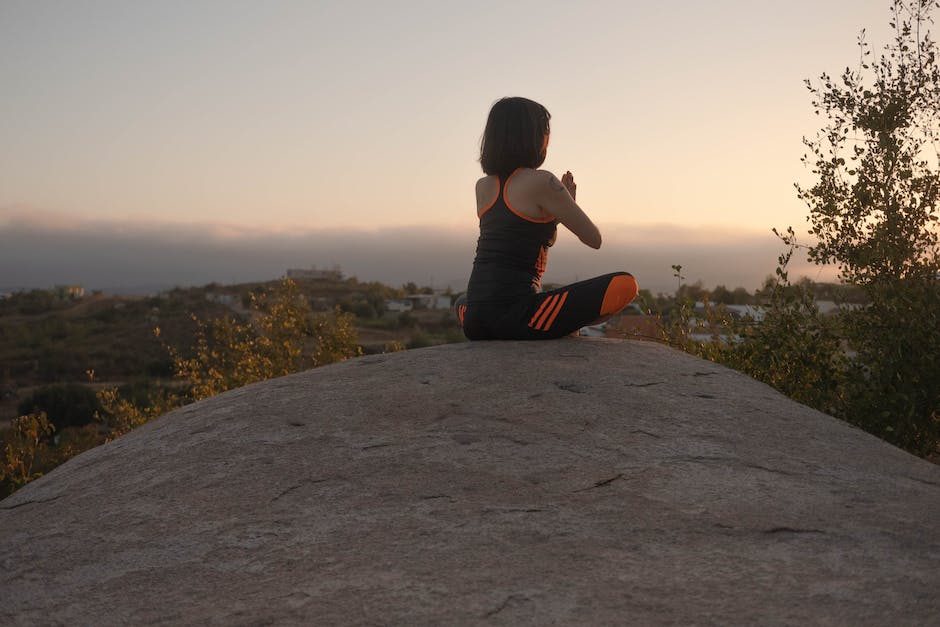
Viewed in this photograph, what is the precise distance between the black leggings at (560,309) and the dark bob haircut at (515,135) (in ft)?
2.99

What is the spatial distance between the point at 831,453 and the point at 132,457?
12.3ft

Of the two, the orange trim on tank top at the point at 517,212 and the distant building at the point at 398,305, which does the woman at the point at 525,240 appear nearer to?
the orange trim on tank top at the point at 517,212

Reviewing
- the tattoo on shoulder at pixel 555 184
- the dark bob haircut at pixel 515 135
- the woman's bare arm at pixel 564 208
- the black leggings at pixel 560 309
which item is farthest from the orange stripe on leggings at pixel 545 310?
the dark bob haircut at pixel 515 135

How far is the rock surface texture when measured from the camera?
8.84ft

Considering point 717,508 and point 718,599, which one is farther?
point 717,508

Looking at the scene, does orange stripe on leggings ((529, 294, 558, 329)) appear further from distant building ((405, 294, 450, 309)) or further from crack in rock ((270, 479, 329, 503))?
distant building ((405, 294, 450, 309))

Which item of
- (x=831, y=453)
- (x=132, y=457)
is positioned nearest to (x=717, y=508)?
(x=831, y=453)

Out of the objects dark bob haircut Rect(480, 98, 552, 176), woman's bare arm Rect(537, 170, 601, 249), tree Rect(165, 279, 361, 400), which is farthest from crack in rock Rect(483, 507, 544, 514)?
tree Rect(165, 279, 361, 400)

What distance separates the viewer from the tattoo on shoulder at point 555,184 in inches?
214

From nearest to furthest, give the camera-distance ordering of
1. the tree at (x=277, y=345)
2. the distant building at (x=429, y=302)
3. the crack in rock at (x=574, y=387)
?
1. the crack in rock at (x=574, y=387)
2. the tree at (x=277, y=345)
3. the distant building at (x=429, y=302)

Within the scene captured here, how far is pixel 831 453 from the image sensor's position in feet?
13.8

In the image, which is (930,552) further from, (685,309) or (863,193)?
(685,309)

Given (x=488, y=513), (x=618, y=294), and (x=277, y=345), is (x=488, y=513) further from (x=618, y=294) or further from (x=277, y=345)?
(x=277, y=345)

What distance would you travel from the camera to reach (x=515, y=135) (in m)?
5.52
